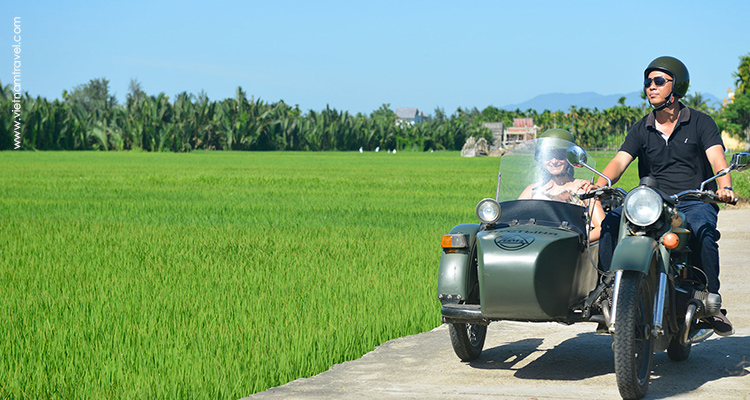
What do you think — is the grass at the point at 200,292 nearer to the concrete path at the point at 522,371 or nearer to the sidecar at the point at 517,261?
the concrete path at the point at 522,371

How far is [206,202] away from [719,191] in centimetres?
1680

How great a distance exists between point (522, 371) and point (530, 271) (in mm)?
907

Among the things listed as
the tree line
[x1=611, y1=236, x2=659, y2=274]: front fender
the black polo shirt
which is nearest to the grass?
[x1=611, y1=236, x2=659, y2=274]: front fender

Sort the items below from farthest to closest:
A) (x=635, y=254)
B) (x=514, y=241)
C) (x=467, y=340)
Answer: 1. (x=467, y=340)
2. (x=514, y=241)
3. (x=635, y=254)

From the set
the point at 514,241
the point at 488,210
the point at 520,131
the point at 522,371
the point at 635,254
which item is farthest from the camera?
the point at 520,131

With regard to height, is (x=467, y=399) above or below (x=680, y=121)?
below

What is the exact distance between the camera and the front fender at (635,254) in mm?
4727

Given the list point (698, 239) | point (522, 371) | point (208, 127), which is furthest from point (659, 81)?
point (208, 127)

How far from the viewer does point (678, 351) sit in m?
5.73

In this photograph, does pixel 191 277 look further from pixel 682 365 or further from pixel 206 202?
pixel 206 202

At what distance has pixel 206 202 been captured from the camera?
21.0 m

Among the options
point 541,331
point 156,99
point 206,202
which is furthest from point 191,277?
point 156,99

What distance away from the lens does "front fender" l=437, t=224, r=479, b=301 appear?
17.4 feet

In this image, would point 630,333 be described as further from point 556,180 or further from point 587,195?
point 556,180
